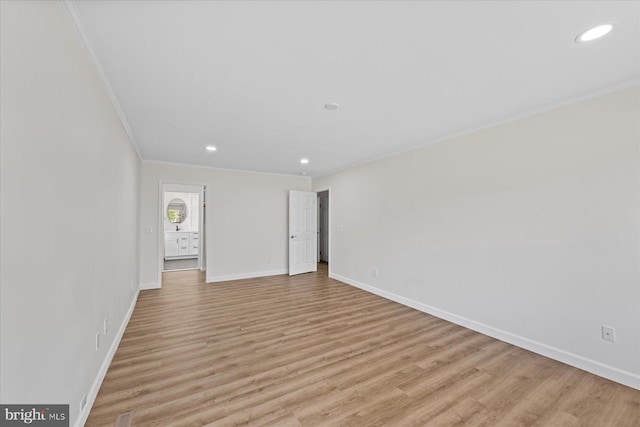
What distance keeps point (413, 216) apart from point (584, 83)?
2225 millimetres

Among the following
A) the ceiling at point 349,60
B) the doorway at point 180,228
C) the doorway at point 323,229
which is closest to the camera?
the ceiling at point 349,60

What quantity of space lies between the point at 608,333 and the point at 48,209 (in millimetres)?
3992

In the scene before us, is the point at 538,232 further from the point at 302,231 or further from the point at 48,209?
the point at 302,231

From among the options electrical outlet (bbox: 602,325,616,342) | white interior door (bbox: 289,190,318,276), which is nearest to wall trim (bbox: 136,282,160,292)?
white interior door (bbox: 289,190,318,276)

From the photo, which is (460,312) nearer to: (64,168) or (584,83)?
(584,83)

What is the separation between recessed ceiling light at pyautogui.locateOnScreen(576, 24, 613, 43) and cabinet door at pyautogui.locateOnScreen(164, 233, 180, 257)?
9.29 meters

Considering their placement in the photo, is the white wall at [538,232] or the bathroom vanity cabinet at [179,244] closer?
the white wall at [538,232]

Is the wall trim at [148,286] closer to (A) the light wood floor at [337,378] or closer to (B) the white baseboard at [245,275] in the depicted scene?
(B) the white baseboard at [245,275]

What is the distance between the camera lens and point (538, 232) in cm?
257

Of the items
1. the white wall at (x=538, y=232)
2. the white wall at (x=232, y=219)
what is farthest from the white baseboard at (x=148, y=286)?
the white wall at (x=538, y=232)

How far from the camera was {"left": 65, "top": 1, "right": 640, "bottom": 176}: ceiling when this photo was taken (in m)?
1.38

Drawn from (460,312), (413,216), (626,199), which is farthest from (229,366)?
(626,199)

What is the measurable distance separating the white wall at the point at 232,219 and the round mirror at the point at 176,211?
3.99m

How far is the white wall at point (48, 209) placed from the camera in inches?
36.6
